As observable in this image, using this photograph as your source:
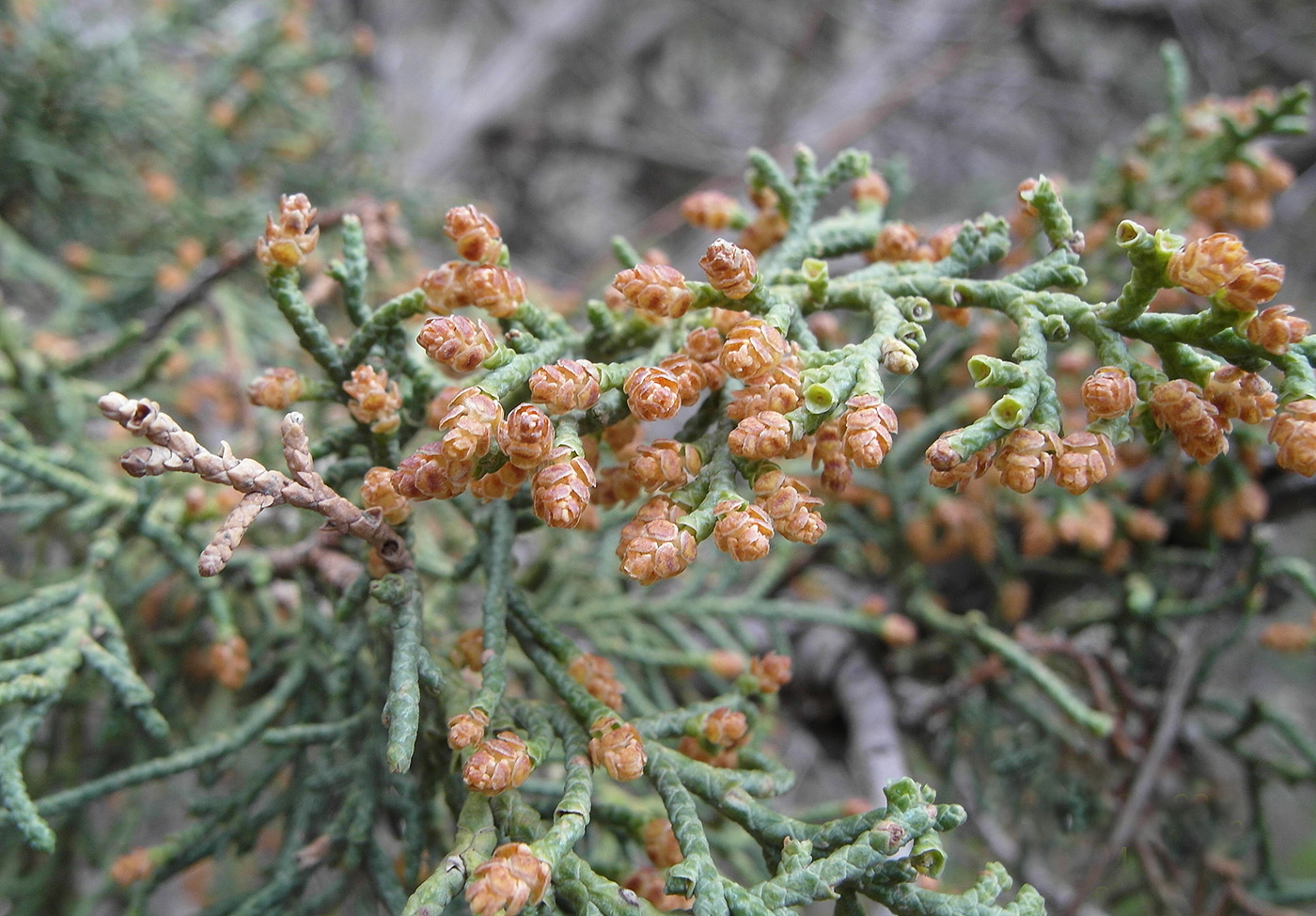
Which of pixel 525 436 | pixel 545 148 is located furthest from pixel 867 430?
pixel 545 148

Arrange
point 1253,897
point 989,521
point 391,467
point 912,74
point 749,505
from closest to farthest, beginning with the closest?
point 749,505, point 391,467, point 1253,897, point 989,521, point 912,74

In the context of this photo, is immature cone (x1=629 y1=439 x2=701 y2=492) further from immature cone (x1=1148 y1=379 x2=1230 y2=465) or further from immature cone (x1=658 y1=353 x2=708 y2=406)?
immature cone (x1=1148 y1=379 x2=1230 y2=465)

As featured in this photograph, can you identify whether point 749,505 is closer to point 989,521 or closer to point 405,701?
point 405,701

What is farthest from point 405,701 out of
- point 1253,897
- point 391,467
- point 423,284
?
point 1253,897

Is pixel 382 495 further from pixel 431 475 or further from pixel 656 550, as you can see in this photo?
pixel 656 550

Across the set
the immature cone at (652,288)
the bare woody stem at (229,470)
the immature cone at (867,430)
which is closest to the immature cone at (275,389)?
the bare woody stem at (229,470)

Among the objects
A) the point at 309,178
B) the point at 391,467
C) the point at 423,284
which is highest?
the point at 309,178

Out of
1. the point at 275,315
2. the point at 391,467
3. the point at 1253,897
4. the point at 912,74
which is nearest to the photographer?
the point at 391,467
